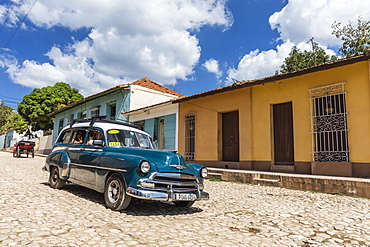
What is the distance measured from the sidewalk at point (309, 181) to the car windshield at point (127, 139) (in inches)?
168

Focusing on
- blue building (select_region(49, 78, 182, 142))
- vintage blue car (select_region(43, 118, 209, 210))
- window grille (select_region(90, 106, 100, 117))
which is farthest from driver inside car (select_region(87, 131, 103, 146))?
window grille (select_region(90, 106, 100, 117))

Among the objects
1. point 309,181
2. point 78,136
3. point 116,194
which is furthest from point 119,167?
point 309,181

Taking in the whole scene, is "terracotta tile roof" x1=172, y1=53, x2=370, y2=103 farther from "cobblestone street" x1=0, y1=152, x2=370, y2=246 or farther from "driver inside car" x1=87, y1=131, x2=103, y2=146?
"driver inside car" x1=87, y1=131, x2=103, y2=146

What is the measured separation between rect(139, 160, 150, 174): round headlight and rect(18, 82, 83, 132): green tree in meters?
28.8

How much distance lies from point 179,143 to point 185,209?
8718 mm

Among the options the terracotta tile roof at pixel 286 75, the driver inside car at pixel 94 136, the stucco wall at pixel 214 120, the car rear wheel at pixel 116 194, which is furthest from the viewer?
the stucco wall at pixel 214 120

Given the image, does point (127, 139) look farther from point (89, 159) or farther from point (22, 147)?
point (22, 147)

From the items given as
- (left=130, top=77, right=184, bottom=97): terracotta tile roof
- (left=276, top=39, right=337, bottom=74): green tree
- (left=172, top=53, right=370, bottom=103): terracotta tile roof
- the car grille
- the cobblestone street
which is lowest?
the cobblestone street

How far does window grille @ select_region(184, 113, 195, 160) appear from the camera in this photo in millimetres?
13269

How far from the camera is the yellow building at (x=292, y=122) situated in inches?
308

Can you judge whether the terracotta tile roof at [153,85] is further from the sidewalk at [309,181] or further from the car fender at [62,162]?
the car fender at [62,162]

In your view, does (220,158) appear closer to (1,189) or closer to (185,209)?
(185,209)

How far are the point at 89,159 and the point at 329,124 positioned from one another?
7115 mm

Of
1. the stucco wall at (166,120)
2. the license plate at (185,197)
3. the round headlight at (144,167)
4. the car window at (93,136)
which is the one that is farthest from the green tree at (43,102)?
the license plate at (185,197)
